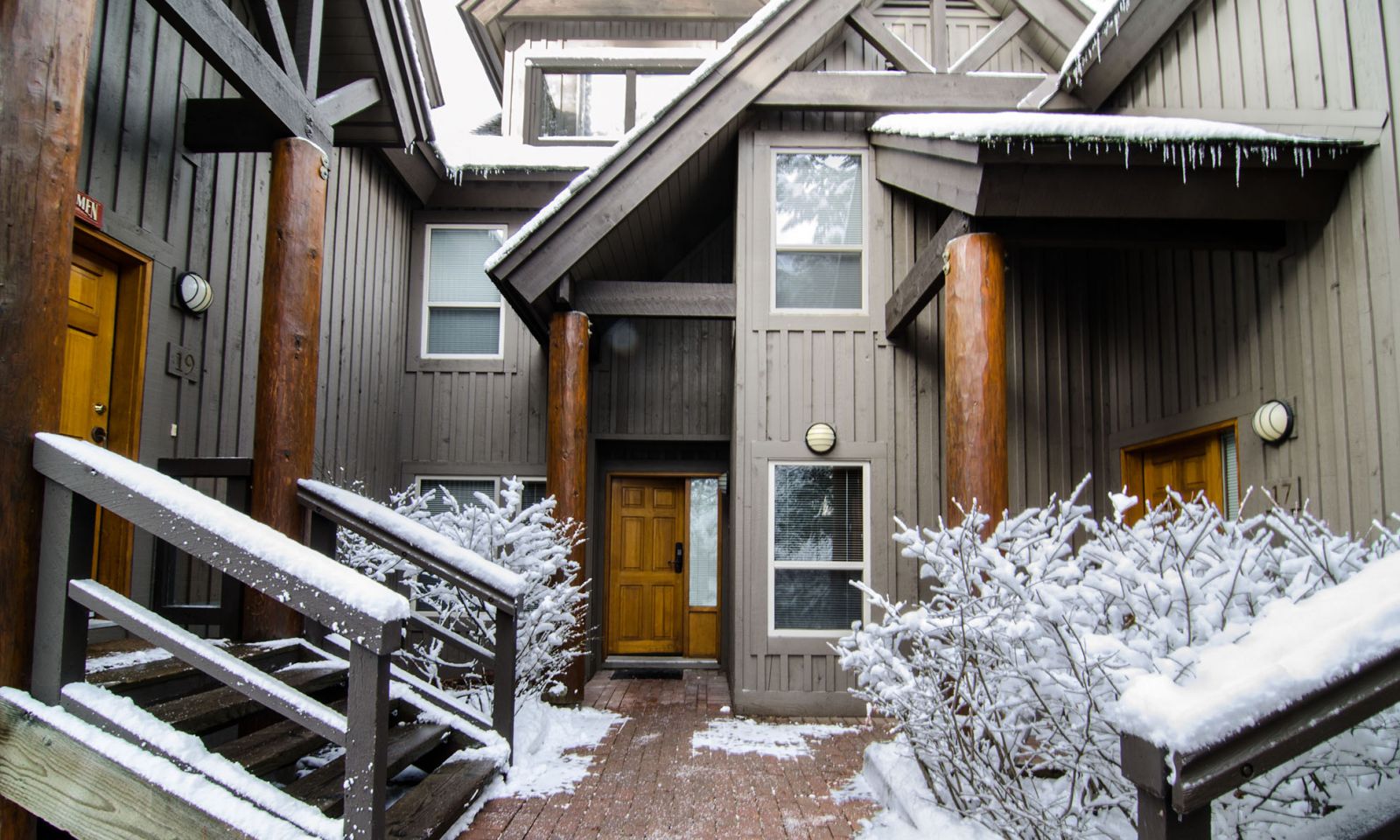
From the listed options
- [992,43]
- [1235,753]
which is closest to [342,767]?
[1235,753]

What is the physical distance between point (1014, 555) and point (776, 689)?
3.51 metres

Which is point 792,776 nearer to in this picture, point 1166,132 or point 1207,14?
point 1166,132

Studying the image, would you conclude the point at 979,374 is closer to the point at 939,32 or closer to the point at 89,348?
the point at 939,32

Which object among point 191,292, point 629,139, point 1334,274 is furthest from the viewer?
point 629,139

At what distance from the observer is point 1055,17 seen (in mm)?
6586

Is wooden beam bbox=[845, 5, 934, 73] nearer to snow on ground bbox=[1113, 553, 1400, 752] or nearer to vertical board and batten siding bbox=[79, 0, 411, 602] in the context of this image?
vertical board and batten siding bbox=[79, 0, 411, 602]

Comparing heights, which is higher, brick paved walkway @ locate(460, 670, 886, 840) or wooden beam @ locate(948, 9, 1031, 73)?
wooden beam @ locate(948, 9, 1031, 73)

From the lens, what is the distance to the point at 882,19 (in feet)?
22.9

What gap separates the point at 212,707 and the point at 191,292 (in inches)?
108

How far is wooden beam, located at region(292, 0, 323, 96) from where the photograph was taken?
419cm

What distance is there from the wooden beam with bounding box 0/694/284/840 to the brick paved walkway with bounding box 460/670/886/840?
132cm

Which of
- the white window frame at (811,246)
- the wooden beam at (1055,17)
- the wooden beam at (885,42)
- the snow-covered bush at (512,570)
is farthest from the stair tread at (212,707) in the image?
the wooden beam at (1055,17)

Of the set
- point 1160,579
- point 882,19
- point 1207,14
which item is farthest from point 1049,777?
point 882,19

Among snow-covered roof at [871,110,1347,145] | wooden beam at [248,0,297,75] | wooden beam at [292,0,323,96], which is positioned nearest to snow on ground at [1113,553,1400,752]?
snow-covered roof at [871,110,1347,145]
